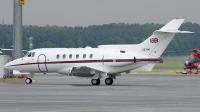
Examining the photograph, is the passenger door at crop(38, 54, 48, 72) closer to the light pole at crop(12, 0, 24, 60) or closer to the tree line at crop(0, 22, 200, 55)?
the light pole at crop(12, 0, 24, 60)

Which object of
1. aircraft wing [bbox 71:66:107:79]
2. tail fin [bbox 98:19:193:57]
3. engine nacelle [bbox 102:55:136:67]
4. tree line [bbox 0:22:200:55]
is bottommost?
aircraft wing [bbox 71:66:107:79]

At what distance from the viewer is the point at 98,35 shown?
397 feet

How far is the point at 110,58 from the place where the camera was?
153 feet

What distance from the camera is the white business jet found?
4625cm

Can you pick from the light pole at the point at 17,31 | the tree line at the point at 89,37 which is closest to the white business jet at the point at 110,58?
the light pole at the point at 17,31

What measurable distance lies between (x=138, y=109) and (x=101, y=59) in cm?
2280

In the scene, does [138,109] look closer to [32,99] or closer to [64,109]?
[64,109]

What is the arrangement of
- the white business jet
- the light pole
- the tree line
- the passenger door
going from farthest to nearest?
the tree line
the light pole
the passenger door
the white business jet

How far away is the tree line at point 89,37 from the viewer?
11269 cm

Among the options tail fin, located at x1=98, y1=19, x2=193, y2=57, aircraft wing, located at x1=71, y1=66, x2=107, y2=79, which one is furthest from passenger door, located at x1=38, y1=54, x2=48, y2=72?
tail fin, located at x1=98, y1=19, x2=193, y2=57

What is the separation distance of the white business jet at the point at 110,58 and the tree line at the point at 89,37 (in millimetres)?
58511

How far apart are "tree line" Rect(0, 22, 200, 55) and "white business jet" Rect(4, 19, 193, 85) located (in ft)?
192

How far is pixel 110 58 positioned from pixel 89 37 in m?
69.9

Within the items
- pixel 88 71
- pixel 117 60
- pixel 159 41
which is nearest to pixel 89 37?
pixel 88 71
